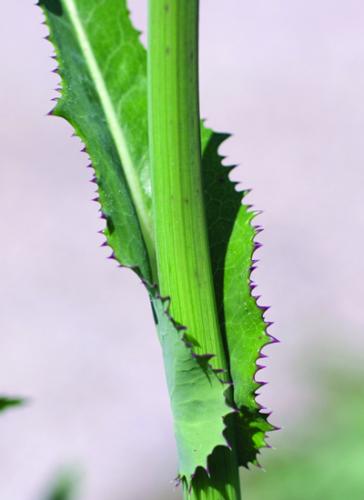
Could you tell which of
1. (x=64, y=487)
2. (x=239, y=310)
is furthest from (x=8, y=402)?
(x=239, y=310)

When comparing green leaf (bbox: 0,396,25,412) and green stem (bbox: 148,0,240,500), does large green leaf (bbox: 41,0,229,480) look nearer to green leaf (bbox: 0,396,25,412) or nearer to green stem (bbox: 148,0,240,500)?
green stem (bbox: 148,0,240,500)

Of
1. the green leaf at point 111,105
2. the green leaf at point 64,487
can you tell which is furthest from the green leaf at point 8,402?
the green leaf at point 111,105

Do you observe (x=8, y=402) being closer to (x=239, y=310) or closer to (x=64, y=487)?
(x=64, y=487)

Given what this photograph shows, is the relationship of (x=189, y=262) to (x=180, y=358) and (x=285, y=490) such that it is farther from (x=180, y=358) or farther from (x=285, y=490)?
(x=285, y=490)

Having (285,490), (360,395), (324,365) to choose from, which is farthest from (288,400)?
(285,490)

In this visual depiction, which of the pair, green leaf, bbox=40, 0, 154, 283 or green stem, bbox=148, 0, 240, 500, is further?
green leaf, bbox=40, 0, 154, 283

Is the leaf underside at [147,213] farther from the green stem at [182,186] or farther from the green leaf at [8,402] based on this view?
the green leaf at [8,402]

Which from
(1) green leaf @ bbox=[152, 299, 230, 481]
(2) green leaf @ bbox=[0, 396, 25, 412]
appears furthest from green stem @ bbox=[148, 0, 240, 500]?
(2) green leaf @ bbox=[0, 396, 25, 412]
